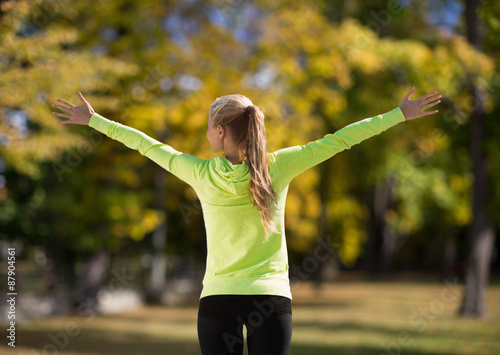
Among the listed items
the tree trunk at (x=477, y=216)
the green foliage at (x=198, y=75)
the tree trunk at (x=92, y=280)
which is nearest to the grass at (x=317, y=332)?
the tree trunk at (x=477, y=216)

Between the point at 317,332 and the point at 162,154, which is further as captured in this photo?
the point at 317,332

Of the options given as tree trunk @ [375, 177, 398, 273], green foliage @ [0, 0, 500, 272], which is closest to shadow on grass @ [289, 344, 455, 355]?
green foliage @ [0, 0, 500, 272]

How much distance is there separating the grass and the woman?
783 cm

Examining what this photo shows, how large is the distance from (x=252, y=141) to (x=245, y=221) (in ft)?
1.11

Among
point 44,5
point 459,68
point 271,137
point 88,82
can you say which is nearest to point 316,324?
point 271,137

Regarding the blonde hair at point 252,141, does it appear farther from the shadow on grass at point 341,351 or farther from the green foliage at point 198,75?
the green foliage at point 198,75

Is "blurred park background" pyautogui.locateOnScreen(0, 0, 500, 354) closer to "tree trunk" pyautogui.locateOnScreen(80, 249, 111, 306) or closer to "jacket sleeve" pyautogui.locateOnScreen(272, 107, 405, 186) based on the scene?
"tree trunk" pyautogui.locateOnScreen(80, 249, 111, 306)

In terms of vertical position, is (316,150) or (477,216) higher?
(477,216)

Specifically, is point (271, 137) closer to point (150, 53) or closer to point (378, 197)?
point (150, 53)

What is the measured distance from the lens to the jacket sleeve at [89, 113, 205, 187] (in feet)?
8.27

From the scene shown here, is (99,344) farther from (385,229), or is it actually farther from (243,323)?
(385,229)

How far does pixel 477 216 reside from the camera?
1476 centimetres

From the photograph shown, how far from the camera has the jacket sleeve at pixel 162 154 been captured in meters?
2.52

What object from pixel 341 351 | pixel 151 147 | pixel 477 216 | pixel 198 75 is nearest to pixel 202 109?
pixel 198 75
